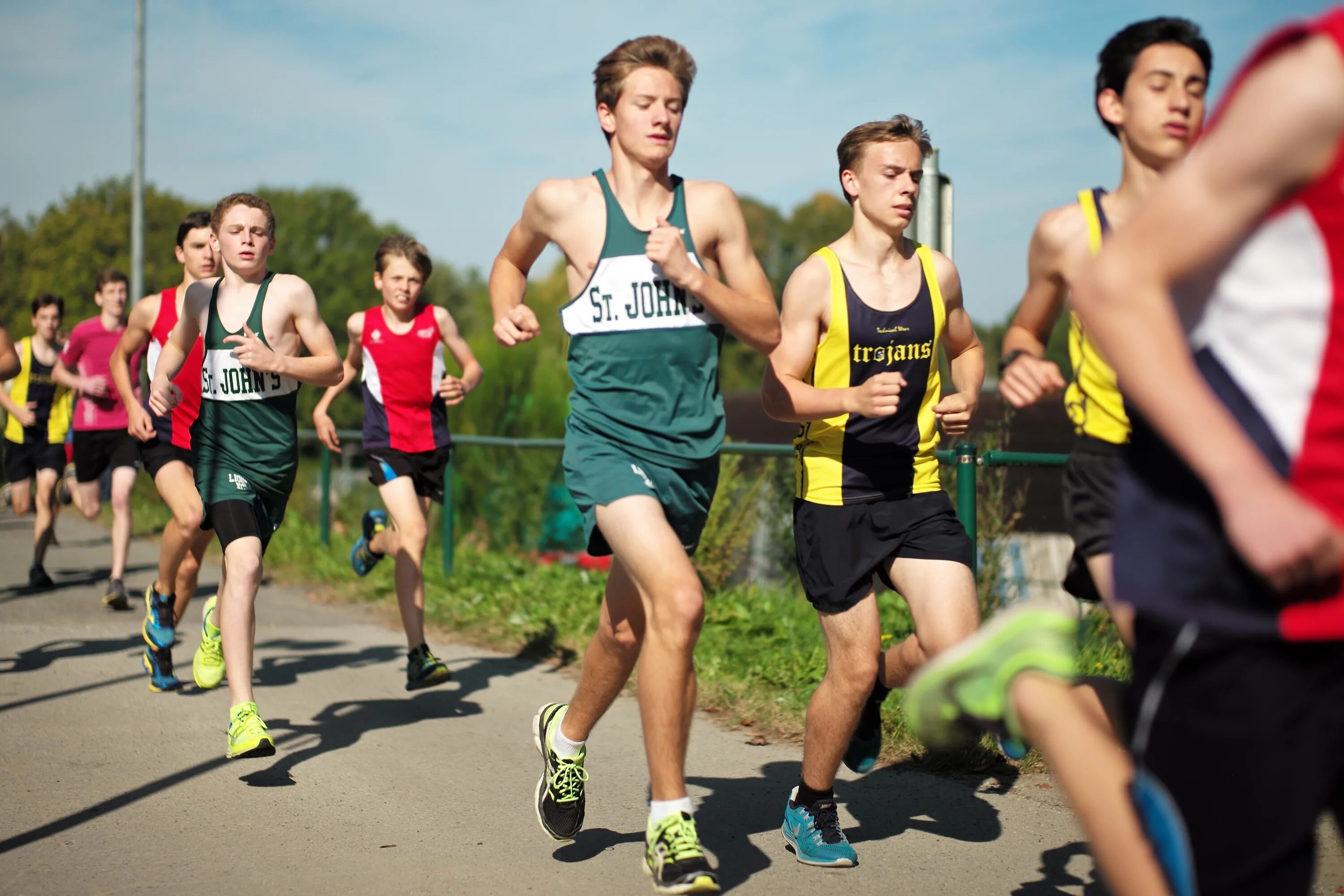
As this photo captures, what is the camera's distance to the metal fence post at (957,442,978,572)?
5871 millimetres

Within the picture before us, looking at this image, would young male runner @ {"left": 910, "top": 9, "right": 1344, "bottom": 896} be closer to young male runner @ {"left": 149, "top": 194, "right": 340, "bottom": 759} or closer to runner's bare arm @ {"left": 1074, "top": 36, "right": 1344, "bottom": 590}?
runner's bare arm @ {"left": 1074, "top": 36, "right": 1344, "bottom": 590}

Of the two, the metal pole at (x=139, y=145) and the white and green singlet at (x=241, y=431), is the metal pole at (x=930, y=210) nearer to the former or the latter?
the white and green singlet at (x=241, y=431)

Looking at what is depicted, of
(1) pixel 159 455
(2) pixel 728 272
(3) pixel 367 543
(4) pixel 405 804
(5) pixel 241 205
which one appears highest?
(5) pixel 241 205

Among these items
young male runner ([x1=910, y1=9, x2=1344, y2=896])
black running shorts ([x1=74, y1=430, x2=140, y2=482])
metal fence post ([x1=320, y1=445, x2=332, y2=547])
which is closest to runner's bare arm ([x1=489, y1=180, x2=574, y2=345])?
young male runner ([x1=910, y1=9, x2=1344, y2=896])

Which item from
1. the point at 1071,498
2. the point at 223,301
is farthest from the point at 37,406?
the point at 1071,498

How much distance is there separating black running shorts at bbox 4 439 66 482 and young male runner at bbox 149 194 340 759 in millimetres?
6001

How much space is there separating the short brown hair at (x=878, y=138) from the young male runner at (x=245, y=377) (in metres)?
2.38

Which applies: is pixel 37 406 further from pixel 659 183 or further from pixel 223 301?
pixel 659 183

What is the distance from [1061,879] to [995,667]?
1909 mm

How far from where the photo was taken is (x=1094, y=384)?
3.29 meters

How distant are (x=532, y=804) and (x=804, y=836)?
116 centimetres

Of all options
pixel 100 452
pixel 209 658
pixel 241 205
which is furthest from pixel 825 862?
pixel 100 452

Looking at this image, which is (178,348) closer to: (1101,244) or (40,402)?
(1101,244)

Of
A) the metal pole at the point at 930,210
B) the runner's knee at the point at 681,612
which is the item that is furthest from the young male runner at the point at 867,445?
the metal pole at the point at 930,210
